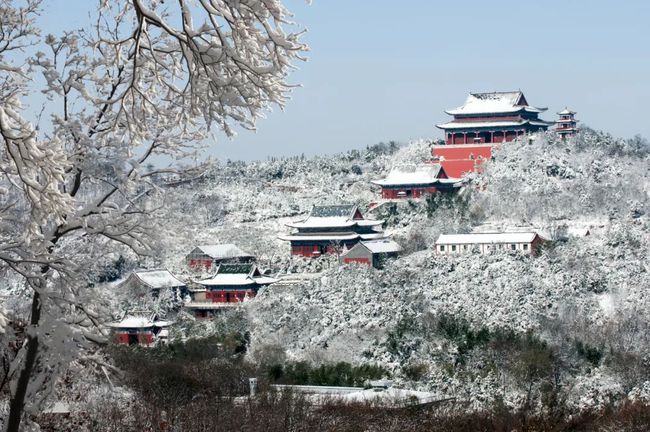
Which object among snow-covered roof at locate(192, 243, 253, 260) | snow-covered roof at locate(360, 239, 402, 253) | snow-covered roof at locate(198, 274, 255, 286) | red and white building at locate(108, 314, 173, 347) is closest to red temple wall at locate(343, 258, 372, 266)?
snow-covered roof at locate(360, 239, 402, 253)

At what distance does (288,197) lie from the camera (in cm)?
6059

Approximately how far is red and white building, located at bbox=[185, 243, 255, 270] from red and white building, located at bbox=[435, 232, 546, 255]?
1021 cm

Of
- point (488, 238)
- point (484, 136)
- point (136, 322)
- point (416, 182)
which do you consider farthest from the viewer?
point (484, 136)

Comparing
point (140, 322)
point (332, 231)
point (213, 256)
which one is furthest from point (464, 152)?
point (140, 322)

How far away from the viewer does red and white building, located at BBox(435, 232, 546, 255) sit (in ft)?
133

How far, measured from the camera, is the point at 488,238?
41344mm

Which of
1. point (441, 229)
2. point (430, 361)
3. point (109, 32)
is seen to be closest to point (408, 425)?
point (430, 361)

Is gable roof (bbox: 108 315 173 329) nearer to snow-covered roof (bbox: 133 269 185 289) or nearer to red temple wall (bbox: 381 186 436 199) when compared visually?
snow-covered roof (bbox: 133 269 185 289)

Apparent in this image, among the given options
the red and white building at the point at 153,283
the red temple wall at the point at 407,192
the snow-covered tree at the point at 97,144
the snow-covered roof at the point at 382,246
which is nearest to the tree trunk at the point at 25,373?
the snow-covered tree at the point at 97,144

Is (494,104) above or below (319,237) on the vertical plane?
above

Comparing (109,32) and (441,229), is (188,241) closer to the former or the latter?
(109,32)

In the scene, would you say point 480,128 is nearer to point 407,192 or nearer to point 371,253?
point 407,192

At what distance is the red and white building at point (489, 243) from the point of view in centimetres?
4056

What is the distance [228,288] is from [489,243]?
34.8 ft
